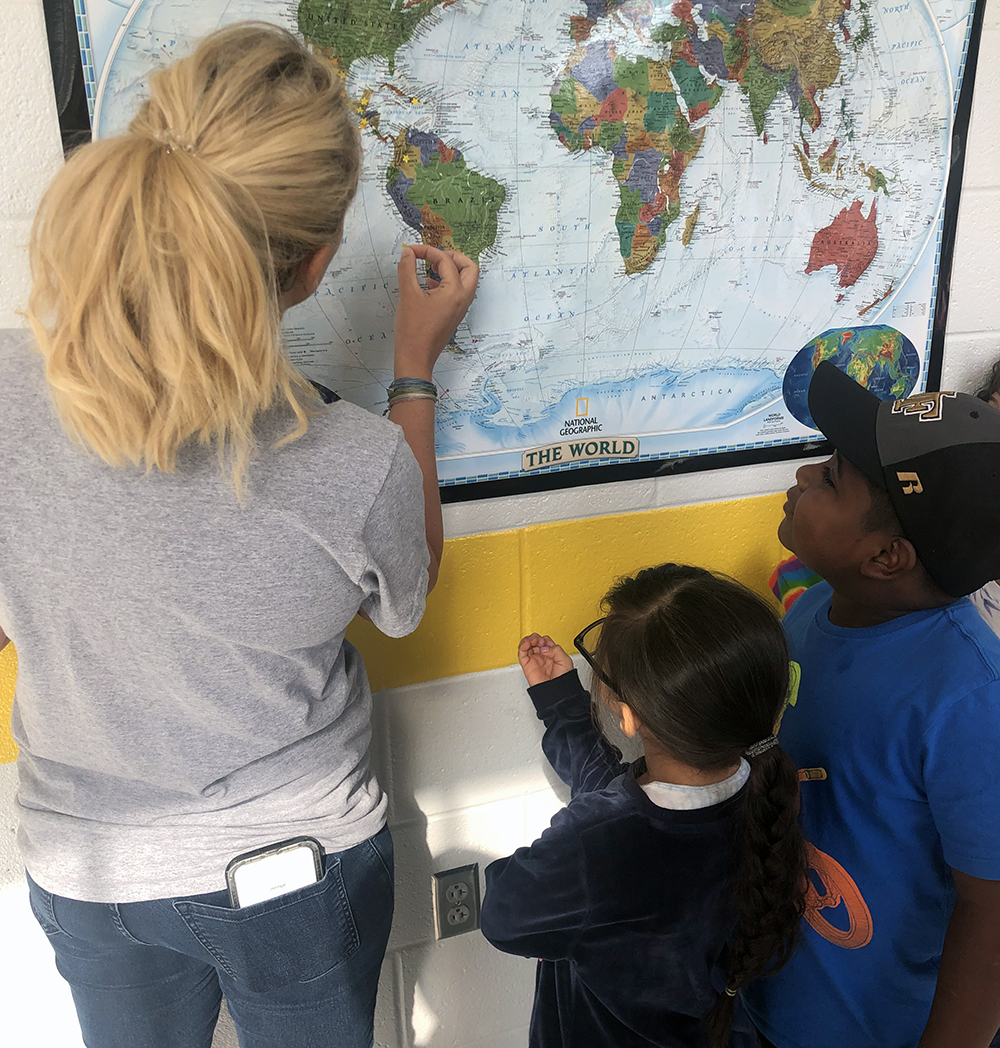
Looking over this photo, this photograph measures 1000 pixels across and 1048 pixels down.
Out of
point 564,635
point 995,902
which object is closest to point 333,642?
point 564,635

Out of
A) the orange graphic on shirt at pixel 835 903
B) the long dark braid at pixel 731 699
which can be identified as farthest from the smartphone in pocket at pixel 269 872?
the orange graphic on shirt at pixel 835 903

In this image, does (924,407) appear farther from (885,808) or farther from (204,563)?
(204,563)

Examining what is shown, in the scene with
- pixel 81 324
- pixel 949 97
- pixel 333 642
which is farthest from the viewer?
pixel 949 97

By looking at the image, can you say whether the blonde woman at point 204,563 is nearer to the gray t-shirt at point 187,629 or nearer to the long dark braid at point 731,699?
the gray t-shirt at point 187,629

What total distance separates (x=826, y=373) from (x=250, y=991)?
987mm

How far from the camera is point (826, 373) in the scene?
1072 mm

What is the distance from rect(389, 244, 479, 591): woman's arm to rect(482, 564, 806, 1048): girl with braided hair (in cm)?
28

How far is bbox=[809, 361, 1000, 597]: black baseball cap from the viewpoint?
90cm

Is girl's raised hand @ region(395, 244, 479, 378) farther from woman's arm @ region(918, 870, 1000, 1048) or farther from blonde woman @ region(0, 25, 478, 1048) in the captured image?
woman's arm @ region(918, 870, 1000, 1048)

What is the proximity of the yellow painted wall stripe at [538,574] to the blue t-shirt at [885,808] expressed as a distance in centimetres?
31

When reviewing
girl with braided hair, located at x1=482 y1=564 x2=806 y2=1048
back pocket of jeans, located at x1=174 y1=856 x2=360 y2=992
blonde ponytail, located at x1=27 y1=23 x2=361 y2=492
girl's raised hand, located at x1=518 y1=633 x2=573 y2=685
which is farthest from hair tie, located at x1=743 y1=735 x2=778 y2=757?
blonde ponytail, located at x1=27 y1=23 x2=361 y2=492

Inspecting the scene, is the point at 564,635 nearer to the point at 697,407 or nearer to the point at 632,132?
the point at 697,407

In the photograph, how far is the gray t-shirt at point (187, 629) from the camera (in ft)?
2.16

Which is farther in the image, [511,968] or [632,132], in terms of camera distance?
[511,968]
